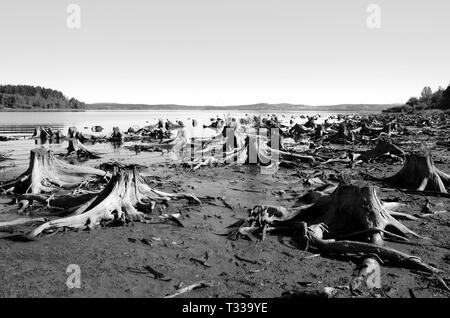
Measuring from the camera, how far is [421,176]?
1033 centimetres

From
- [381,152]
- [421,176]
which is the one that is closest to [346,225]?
[421,176]

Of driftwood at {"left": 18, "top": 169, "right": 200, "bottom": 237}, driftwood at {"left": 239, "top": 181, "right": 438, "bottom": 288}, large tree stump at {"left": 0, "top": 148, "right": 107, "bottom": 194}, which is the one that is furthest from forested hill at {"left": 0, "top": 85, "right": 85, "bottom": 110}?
driftwood at {"left": 239, "top": 181, "right": 438, "bottom": 288}

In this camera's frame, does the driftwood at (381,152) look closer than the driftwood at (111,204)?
No

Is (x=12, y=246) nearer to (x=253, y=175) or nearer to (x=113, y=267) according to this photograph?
(x=113, y=267)

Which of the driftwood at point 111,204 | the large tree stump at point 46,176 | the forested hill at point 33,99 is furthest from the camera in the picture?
the forested hill at point 33,99

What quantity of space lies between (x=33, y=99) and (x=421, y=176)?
151 metres

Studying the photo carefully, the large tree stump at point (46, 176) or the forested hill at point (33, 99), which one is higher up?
the forested hill at point (33, 99)

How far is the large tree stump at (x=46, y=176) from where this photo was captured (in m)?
9.98

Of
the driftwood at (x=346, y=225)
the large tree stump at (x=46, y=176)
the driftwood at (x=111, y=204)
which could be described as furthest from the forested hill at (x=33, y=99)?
the driftwood at (x=346, y=225)

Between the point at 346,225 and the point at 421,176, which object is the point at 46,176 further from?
the point at 421,176

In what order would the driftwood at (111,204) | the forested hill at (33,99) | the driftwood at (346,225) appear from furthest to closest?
1. the forested hill at (33,99)
2. the driftwood at (111,204)
3. the driftwood at (346,225)

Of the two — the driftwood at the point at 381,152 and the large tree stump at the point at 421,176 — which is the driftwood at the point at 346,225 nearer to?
the large tree stump at the point at 421,176

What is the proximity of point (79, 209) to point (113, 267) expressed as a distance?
2.72 meters

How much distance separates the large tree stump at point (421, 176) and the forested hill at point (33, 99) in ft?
444
